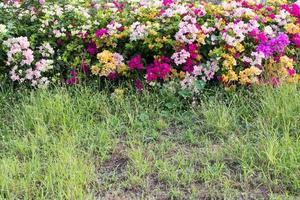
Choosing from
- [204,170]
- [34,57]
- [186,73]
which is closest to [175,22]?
[186,73]

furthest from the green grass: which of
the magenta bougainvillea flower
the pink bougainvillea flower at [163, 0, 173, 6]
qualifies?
the pink bougainvillea flower at [163, 0, 173, 6]

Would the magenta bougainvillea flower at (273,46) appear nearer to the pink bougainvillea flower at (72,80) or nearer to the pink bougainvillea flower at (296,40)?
the pink bougainvillea flower at (296,40)

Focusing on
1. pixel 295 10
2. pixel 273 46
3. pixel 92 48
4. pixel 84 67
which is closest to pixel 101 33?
pixel 92 48

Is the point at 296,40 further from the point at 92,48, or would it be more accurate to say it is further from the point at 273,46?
the point at 92,48

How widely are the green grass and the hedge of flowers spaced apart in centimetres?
18

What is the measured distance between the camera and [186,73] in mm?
4570

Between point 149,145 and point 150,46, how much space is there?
1.00 meters

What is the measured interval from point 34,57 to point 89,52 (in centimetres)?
47

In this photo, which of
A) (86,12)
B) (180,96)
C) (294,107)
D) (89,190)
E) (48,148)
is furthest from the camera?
(86,12)

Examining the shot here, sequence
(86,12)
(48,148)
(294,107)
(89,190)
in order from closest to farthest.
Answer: (89,190), (48,148), (294,107), (86,12)

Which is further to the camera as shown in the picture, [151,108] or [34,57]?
[34,57]

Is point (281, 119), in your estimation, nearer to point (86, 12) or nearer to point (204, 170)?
point (204, 170)

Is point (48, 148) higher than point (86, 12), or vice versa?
point (86, 12)

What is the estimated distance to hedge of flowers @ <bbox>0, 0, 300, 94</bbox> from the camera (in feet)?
15.0
